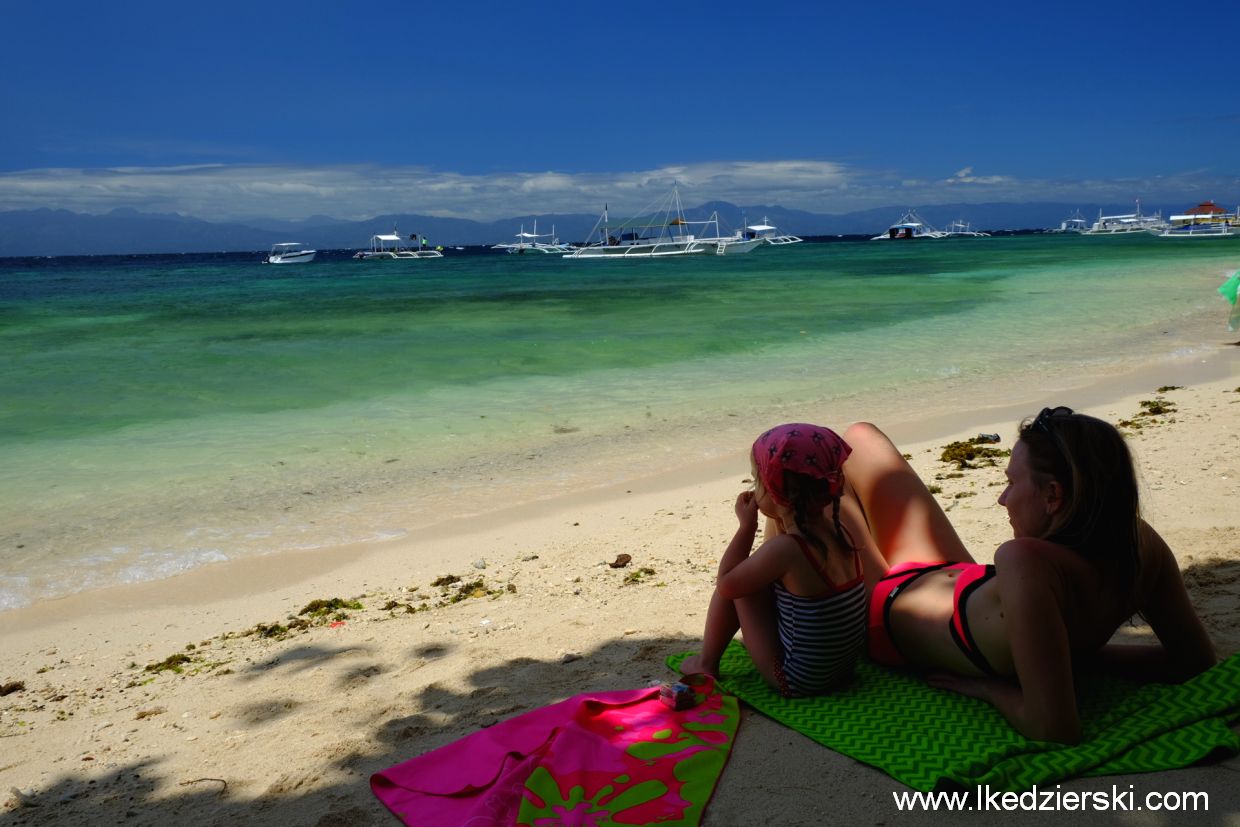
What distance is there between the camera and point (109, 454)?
8.43 metres

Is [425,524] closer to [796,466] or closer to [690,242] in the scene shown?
[796,466]

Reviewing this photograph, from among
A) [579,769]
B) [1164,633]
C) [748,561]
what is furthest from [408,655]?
[1164,633]

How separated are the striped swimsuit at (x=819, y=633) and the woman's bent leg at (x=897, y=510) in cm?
34

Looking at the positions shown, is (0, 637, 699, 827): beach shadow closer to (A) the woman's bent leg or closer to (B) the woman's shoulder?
(A) the woman's bent leg

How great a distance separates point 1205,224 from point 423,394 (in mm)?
96368

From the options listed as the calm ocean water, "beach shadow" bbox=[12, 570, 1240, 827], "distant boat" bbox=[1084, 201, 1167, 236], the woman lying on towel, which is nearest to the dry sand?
"beach shadow" bbox=[12, 570, 1240, 827]

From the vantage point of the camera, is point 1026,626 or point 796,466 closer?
point 1026,626

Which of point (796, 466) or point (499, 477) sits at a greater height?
point (796, 466)

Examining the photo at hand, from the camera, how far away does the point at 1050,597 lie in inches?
91.9

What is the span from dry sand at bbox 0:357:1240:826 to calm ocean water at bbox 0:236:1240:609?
0.72 meters

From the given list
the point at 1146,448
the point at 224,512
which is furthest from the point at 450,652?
the point at 1146,448

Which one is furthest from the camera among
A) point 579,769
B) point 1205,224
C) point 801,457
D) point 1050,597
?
point 1205,224

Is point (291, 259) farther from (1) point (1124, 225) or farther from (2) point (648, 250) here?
(1) point (1124, 225)

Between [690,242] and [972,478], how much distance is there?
61.4m
